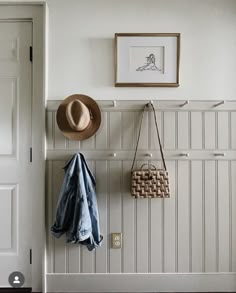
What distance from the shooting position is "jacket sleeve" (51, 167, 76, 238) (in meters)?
2.00

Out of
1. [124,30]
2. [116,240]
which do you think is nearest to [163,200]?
[116,240]

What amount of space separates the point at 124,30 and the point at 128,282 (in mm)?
1777

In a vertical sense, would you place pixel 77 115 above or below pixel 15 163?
above

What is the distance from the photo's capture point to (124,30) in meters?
2.13

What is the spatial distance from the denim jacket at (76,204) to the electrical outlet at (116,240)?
118 mm

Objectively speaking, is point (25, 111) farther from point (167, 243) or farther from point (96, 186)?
point (167, 243)

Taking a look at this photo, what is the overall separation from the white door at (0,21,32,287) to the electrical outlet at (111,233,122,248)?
0.59m

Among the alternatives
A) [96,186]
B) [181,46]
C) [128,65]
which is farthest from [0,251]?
[181,46]

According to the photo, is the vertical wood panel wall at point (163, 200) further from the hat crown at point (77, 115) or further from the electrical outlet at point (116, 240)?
the hat crown at point (77, 115)

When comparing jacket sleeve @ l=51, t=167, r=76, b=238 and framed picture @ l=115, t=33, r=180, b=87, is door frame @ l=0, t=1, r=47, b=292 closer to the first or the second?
jacket sleeve @ l=51, t=167, r=76, b=238

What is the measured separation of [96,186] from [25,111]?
739 mm

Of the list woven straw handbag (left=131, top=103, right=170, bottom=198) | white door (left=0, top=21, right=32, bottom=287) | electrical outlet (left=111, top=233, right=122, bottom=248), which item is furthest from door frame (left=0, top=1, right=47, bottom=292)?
woven straw handbag (left=131, top=103, right=170, bottom=198)

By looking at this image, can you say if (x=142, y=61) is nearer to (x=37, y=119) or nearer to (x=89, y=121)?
(x=89, y=121)

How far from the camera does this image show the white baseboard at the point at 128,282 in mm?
2113
